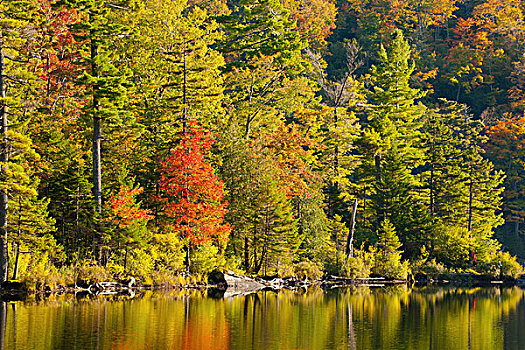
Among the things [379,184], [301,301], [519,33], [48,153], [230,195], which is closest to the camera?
[301,301]

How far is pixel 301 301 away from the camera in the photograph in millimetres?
37188

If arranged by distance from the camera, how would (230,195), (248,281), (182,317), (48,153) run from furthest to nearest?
1. (230,195)
2. (248,281)
3. (48,153)
4. (182,317)

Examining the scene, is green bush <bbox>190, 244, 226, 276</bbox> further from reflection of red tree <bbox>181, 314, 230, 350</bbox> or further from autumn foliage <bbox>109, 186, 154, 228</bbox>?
reflection of red tree <bbox>181, 314, 230, 350</bbox>

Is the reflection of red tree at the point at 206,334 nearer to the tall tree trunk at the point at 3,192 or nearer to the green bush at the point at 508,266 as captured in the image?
the tall tree trunk at the point at 3,192

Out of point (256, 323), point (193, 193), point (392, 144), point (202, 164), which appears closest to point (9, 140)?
point (202, 164)

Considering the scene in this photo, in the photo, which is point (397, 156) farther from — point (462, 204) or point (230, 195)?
point (230, 195)

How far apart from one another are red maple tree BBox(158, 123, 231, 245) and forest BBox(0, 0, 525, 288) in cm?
13

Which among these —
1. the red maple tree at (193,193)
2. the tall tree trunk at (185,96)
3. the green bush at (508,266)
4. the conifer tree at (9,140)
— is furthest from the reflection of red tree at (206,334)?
the green bush at (508,266)

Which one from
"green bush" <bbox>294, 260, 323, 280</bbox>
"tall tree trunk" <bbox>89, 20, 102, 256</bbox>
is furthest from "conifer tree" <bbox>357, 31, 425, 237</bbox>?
"tall tree trunk" <bbox>89, 20, 102, 256</bbox>

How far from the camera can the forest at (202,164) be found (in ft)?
137

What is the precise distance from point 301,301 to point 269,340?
14579 millimetres

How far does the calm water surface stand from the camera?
22016 millimetres

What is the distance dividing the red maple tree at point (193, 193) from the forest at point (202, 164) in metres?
0.13

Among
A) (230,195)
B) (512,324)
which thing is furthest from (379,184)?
(512,324)
